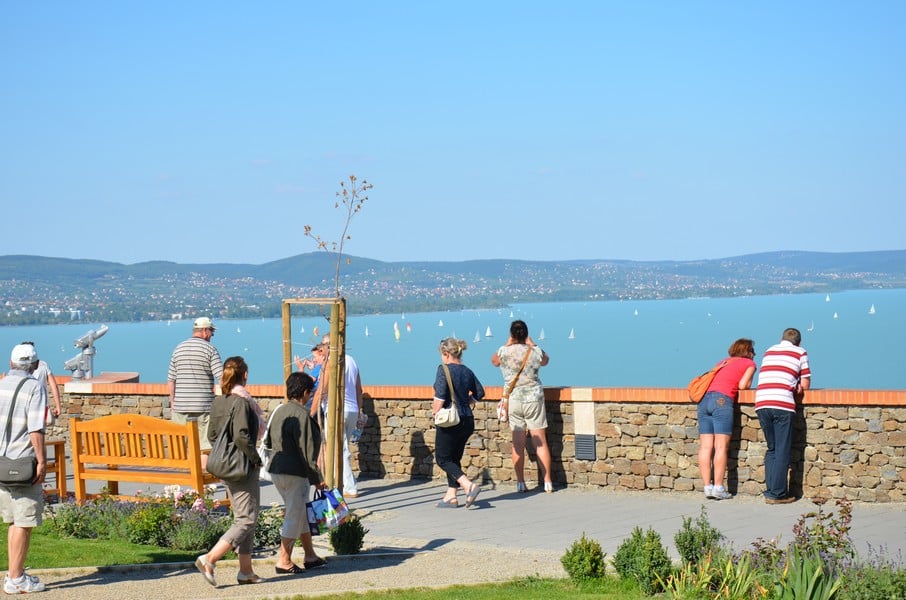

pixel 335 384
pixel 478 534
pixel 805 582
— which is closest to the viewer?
pixel 805 582

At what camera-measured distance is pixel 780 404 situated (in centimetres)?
1148

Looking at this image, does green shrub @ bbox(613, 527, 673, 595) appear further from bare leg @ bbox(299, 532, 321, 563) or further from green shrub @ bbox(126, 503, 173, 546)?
green shrub @ bbox(126, 503, 173, 546)

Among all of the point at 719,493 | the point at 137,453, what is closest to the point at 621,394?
the point at 719,493

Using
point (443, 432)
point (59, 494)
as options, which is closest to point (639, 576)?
point (443, 432)

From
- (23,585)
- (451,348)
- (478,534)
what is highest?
(451,348)

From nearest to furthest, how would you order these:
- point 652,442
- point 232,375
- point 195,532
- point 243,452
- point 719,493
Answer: point 243,452 < point 232,375 < point 195,532 < point 719,493 < point 652,442

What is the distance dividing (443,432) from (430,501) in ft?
2.73

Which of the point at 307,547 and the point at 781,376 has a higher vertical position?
the point at 781,376

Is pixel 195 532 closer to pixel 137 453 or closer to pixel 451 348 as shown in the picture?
pixel 137 453

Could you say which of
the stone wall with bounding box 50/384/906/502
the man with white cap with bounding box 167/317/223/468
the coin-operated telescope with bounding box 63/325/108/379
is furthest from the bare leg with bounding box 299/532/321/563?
the coin-operated telescope with bounding box 63/325/108/379

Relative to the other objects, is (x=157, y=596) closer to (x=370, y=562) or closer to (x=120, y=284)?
(x=370, y=562)

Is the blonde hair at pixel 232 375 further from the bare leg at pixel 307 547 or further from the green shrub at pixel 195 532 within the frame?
the green shrub at pixel 195 532

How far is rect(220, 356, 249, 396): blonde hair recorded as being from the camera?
26.8 feet

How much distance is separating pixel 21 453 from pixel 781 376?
22.7 feet
